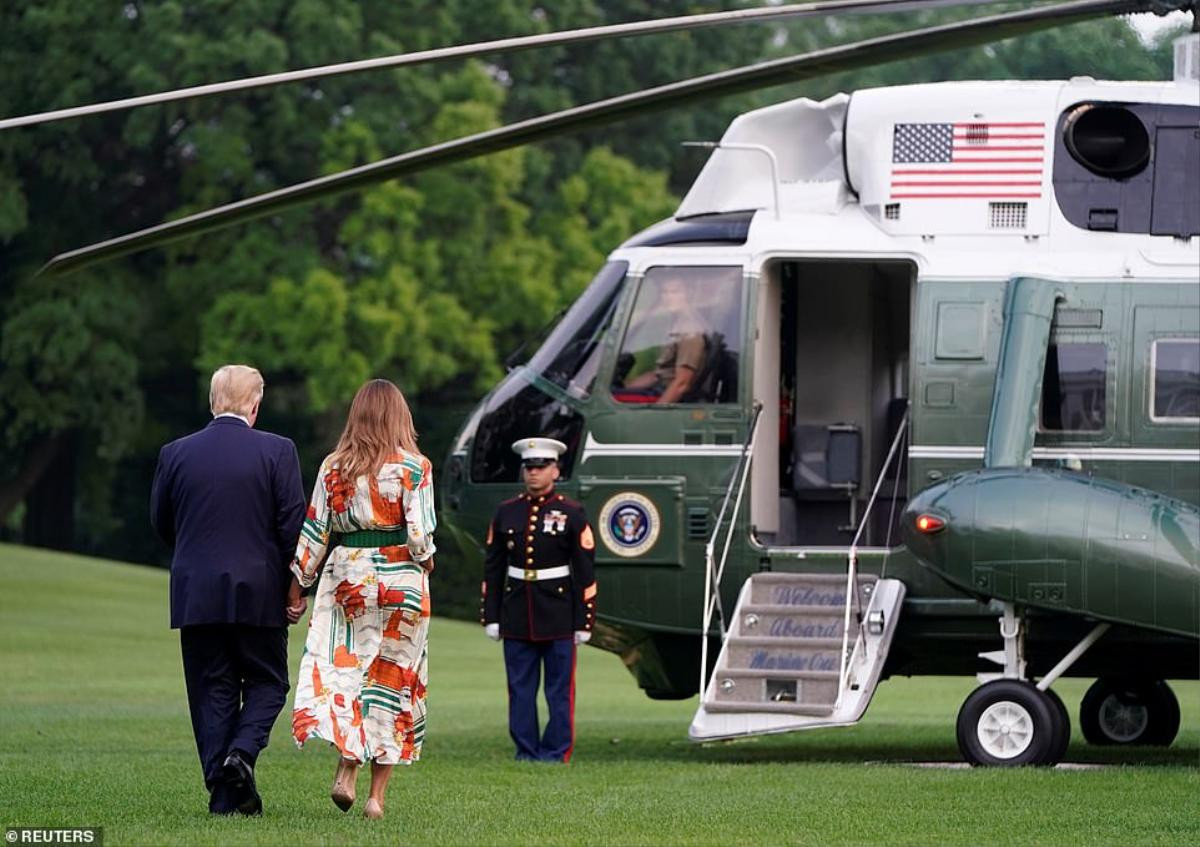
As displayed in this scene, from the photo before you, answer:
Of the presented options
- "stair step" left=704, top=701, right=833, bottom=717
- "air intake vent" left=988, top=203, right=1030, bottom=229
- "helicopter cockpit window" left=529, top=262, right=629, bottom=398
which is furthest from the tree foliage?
"stair step" left=704, top=701, right=833, bottom=717

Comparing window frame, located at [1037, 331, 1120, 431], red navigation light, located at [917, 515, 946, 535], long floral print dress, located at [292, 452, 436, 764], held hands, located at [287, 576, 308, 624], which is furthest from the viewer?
window frame, located at [1037, 331, 1120, 431]

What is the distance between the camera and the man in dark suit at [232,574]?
8781mm

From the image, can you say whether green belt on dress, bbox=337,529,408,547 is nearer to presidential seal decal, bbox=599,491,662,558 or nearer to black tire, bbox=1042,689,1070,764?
presidential seal decal, bbox=599,491,662,558

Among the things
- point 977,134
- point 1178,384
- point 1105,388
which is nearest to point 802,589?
point 1105,388

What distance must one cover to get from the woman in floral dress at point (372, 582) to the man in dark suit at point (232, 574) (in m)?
0.17

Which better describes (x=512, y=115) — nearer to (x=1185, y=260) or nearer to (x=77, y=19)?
(x=77, y=19)

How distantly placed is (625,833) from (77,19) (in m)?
28.4

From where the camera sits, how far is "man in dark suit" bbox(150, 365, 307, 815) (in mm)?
8781

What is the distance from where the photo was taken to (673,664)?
533 inches

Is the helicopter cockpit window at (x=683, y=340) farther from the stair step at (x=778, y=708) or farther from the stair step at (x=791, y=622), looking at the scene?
the stair step at (x=778, y=708)

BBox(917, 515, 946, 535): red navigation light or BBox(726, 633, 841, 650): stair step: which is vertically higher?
BBox(917, 515, 946, 535): red navigation light

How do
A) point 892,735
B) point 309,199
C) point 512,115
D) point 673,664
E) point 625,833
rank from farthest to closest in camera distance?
point 512,115 → point 892,735 → point 673,664 → point 309,199 → point 625,833

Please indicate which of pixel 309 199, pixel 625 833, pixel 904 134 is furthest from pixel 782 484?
pixel 625 833

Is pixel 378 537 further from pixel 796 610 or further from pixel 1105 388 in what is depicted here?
pixel 1105 388
